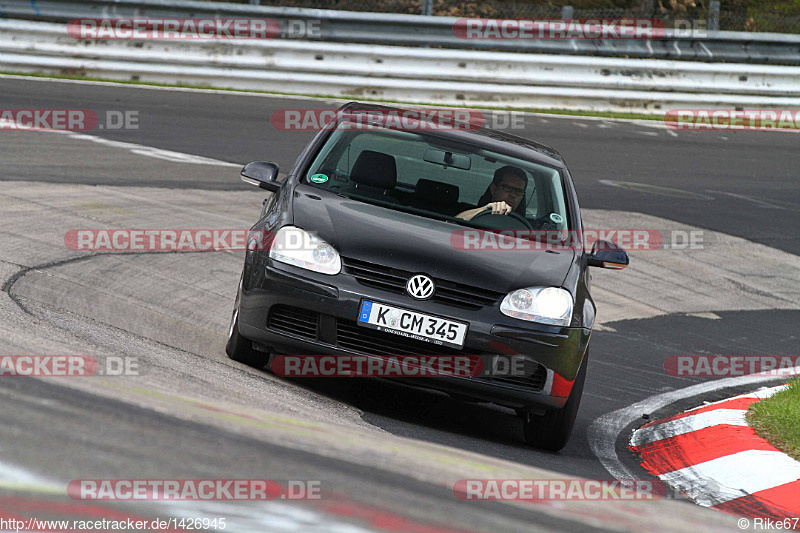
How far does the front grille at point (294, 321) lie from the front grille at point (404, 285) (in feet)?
1.00

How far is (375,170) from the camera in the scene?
20.7 feet

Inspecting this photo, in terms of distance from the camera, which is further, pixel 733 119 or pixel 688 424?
pixel 733 119

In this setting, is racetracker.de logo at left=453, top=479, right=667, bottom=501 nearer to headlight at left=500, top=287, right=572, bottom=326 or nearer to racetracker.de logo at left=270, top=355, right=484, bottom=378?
racetracker.de logo at left=270, top=355, right=484, bottom=378

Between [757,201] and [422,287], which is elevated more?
[422,287]

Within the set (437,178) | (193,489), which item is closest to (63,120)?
(437,178)

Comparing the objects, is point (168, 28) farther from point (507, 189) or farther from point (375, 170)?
point (507, 189)

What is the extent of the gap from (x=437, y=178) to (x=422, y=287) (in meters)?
1.62

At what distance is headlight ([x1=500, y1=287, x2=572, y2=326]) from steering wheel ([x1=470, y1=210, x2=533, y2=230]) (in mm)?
774

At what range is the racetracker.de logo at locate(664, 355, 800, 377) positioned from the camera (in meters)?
7.90

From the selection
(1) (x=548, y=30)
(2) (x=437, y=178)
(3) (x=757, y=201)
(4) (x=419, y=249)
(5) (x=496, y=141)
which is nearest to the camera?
(4) (x=419, y=249)

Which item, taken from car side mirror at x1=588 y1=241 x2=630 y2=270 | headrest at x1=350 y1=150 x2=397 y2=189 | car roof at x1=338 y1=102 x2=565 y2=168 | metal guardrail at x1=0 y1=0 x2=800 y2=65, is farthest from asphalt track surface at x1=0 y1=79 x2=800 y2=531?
metal guardrail at x1=0 y1=0 x2=800 y2=65

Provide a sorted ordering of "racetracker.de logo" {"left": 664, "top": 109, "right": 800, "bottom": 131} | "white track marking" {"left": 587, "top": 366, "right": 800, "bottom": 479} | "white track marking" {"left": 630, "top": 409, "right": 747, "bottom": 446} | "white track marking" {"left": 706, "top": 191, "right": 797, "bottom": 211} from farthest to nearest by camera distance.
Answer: "racetracker.de logo" {"left": 664, "top": 109, "right": 800, "bottom": 131}, "white track marking" {"left": 706, "top": 191, "right": 797, "bottom": 211}, "white track marking" {"left": 630, "top": 409, "right": 747, "bottom": 446}, "white track marking" {"left": 587, "top": 366, "right": 800, "bottom": 479}

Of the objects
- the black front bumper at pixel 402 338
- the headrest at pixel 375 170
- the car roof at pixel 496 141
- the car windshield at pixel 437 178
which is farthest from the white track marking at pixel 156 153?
the black front bumper at pixel 402 338

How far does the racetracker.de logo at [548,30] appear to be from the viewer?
18.9 meters
